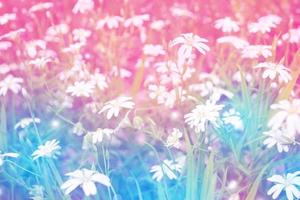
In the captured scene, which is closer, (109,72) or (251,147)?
(251,147)

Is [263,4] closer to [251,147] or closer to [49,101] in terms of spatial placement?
[251,147]

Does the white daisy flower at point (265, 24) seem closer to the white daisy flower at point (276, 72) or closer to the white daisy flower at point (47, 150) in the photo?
the white daisy flower at point (276, 72)

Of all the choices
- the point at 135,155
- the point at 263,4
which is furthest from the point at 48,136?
the point at 263,4

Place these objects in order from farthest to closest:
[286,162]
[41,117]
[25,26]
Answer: [25,26]
[41,117]
[286,162]

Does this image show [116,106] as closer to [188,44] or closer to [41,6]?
[188,44]

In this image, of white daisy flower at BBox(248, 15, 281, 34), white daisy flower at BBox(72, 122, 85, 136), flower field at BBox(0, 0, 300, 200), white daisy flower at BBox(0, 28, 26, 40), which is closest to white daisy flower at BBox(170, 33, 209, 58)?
flower field at BBox(0, 0, 300, 200)

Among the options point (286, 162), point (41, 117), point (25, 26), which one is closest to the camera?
point (286, 162)
